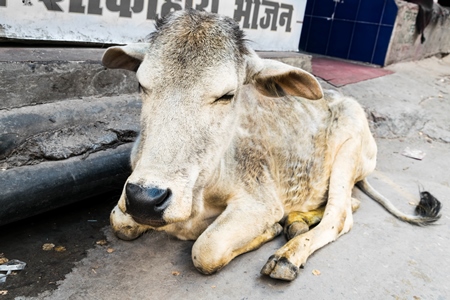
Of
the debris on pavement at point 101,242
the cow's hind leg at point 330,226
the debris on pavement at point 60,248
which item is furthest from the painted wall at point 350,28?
the debris on pavement at point 60,248

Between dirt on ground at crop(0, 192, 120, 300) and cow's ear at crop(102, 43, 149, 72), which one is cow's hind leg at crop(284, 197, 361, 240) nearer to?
dirt on ground at crop(0, 192, 120, 300)

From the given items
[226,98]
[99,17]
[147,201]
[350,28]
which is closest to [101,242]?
[147,201]

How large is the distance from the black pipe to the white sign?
1.07m

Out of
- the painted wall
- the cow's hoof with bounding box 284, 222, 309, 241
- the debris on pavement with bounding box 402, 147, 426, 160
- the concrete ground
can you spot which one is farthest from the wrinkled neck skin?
the painted wall

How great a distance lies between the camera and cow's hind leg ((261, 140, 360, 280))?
2.66m

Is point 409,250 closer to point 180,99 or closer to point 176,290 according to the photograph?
point 176,290

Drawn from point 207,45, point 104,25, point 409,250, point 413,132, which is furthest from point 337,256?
point 413,132

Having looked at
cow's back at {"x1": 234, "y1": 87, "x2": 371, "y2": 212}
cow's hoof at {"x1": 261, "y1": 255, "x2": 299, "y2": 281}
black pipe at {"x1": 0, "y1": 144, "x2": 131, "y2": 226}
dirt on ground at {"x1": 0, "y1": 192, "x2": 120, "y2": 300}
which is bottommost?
dirt on ground at {"x1": 0, "y1": 192, "x2": 120, "y2": 300}

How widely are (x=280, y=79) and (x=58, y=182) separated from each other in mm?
1621

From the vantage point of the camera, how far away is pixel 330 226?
10.5ft

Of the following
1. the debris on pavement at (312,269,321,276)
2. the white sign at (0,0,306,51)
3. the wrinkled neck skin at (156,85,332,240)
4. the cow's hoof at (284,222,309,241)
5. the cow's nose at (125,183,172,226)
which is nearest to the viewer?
the cow's nose at (125,183,172,226)

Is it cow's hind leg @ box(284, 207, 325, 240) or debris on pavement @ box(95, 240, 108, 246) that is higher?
cow's hind leg @ box(284, 207, 325, 240)

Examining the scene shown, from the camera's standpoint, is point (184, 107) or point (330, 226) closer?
point (184, 107)

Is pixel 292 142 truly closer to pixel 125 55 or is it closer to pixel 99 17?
pixel 125 55
